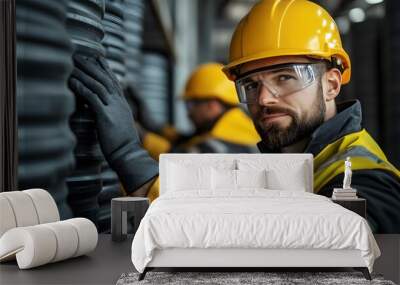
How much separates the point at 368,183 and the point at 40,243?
2739mm

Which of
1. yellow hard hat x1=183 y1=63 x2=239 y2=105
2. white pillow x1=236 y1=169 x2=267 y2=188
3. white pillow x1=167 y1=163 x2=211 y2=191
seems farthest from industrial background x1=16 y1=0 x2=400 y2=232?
white pillow x1=236 y1=169 x2=267 y2=188

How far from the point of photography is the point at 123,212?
5.34m

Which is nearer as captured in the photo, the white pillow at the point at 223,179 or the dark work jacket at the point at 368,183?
the white pillow at the point at 223,179

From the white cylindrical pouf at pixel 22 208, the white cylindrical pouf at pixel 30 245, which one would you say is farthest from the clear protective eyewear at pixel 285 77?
the white cylindrical pouf at pixel 30 245

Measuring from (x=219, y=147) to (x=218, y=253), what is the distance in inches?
68.6

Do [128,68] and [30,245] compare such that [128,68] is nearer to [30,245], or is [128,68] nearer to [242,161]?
[242,161]

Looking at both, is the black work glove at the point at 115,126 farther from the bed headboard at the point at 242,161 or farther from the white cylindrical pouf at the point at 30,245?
the white cylindrical pouf at the point at 30,245

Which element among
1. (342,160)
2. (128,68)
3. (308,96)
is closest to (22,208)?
(128,68)

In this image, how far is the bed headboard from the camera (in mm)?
5355

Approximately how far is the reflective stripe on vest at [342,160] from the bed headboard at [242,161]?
15cm

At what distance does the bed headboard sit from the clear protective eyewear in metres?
0.51

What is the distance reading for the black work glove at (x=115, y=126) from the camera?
5531 mm

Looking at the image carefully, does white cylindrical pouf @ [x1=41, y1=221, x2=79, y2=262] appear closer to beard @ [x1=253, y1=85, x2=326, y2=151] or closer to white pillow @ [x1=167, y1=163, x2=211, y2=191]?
white pillow @ [x1=167, y1=163, x2=211, y2=191]

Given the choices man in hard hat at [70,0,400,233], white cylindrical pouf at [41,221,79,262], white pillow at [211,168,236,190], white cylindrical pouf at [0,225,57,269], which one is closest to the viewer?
white cylindrical pouf at [0,225,57,269]
